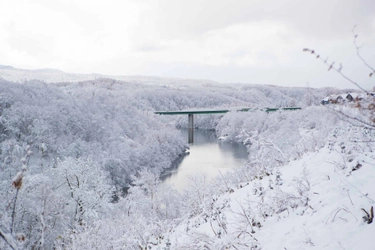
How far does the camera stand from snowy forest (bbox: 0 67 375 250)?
13.7 ft

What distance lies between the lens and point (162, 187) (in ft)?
85.9

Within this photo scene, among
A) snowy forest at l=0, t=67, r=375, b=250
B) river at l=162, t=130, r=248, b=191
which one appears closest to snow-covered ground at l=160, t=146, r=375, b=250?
snowy forest at l=0, t=67, r=375, b=250

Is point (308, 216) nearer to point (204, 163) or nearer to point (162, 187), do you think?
point (162, 187)

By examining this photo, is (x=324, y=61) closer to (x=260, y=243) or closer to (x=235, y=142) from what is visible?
(x=260, y=243)

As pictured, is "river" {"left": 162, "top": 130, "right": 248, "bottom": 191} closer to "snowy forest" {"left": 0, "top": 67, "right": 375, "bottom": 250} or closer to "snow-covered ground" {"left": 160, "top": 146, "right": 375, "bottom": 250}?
"snowy forest" {"left": 0, "top": 67, "right": 375, "bottom": 250}

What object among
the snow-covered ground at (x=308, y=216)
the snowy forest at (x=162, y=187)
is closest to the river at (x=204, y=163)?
the snowy forest at (x=162, y=187)

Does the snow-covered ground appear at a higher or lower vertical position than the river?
higher

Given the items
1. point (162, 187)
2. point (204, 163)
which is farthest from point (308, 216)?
point (204, 163)

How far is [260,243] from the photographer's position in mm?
4367

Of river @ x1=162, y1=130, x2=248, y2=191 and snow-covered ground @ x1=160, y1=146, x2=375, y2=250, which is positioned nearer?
snow-covered ground @ x1=160, y1=146, x2=375, y2=250

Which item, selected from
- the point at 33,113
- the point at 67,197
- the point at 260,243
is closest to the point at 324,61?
the point at 260,243

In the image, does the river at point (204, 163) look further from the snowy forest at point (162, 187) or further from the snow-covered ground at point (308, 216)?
the snow-covered ground at point (308, 216)

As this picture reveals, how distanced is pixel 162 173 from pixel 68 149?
1146 centimetres

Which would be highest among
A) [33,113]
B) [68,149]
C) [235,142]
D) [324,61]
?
[324,61]
